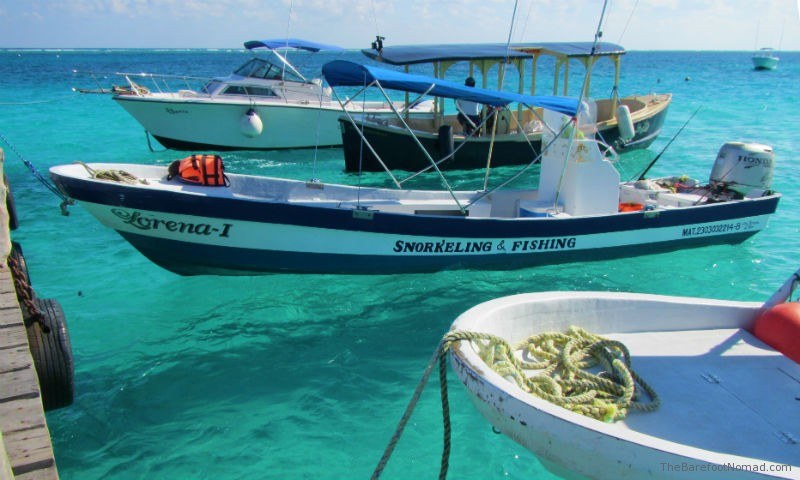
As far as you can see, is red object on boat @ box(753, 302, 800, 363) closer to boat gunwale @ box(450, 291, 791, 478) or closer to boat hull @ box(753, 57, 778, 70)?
boat gunwale @ box(450, 291, 791, 478)

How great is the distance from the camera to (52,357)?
494 cm

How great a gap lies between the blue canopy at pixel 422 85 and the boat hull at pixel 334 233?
1.53m

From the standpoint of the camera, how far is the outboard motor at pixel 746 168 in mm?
9477

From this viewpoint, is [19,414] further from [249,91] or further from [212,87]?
[212,87]

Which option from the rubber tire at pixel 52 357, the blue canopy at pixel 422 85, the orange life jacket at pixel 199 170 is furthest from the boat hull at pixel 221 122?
the rubber tire at pixel 52 357

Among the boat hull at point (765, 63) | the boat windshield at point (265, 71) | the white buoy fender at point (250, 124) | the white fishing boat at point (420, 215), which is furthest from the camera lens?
the boat hull at point (765, 63)

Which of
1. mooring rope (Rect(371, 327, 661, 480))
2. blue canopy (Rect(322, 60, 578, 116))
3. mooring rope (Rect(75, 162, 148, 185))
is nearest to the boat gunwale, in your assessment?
mooring rope (Rect(371, 327, 661, 480))

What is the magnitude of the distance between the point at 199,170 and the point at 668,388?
618 centimetres

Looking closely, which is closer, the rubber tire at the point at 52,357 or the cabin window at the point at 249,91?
the rubber tire at the point at 52,357

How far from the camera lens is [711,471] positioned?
3.07m

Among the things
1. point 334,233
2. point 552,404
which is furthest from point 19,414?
point 334,233

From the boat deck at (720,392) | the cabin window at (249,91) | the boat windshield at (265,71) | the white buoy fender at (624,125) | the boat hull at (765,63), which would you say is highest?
the boat hull at (765,63)

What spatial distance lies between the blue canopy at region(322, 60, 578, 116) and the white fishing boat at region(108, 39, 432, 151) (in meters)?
8.56

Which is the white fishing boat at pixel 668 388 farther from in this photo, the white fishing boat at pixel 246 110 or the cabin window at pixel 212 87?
the cabin window at pixel 212 87
